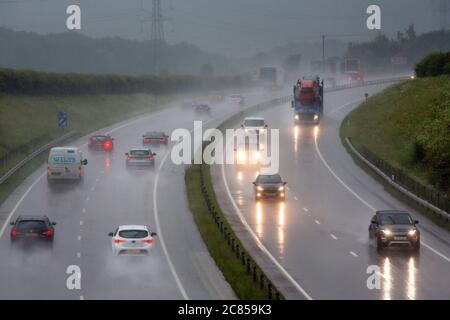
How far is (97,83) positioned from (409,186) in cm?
8403

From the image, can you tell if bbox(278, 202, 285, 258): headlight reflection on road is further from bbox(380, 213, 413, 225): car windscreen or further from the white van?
the white van

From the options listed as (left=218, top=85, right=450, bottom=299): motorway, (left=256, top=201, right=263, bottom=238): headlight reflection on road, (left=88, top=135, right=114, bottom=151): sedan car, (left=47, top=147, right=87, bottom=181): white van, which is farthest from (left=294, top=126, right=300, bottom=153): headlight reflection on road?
(left=256, top=201, right=263, bottom=238): headlight reflection on road

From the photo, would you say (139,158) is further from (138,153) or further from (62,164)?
(62,164)

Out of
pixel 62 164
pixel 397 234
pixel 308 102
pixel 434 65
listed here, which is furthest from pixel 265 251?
pixel 434 65

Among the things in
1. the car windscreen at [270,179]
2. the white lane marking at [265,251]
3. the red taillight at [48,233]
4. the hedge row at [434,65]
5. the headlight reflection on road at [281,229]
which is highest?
the hedge row at [434,65]

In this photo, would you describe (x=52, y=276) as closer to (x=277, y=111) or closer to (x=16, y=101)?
(x=16, y=101)

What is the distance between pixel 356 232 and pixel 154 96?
104746 millimetres

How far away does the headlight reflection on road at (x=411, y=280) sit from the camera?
3684 centimetres

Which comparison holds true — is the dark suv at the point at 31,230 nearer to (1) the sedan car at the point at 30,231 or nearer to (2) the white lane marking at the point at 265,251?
(1) the sedan car at the point at 30,231

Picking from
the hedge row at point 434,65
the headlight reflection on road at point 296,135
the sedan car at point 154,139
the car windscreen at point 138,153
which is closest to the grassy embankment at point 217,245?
the car windscreen at point 138,153

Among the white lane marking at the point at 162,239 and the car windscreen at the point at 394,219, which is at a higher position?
the car windscreen at the point at 394,219

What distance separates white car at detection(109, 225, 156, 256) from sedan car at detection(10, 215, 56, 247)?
4017 mm

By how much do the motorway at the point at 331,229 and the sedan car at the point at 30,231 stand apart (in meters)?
9.65

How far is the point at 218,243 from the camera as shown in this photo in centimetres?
4850
